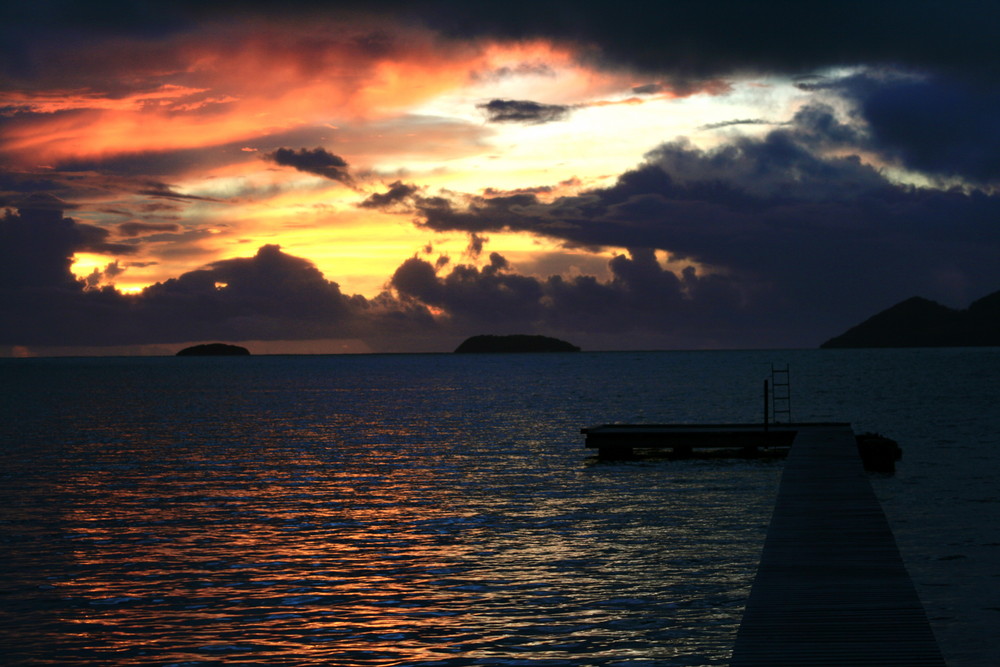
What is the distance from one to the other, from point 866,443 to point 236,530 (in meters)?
21.8

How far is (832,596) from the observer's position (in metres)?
12.7

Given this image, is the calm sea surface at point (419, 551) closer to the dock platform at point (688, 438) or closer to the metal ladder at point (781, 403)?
the dock platform at point (688, 438)

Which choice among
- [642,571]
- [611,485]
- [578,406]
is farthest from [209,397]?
[642,571]

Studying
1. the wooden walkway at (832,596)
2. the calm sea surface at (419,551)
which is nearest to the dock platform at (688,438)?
the calm sea surface at (419,551)

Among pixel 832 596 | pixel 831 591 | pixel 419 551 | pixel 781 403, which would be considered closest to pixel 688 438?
pixel 419 551

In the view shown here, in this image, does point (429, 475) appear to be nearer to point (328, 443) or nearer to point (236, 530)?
point (236, 530)

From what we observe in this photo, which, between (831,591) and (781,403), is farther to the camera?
(781,403)

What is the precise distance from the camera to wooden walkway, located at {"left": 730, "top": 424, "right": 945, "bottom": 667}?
417 inches

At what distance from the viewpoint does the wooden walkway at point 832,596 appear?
10586 mm

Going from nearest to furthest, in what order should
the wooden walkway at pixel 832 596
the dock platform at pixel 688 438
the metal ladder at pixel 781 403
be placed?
the wooden walkway at pixel 832 596 → the dock platform at pixel 688 438 → the metal ladder at pixel 781 403

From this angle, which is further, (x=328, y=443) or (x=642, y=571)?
(x=328, y=443)

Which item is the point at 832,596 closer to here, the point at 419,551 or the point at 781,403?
the point at 419,551

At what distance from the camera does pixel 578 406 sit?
8306 cm

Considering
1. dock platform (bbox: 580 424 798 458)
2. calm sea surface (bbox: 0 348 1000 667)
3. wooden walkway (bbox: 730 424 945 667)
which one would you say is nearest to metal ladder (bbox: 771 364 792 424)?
dock platform (bbox: 580 424 798 458)
